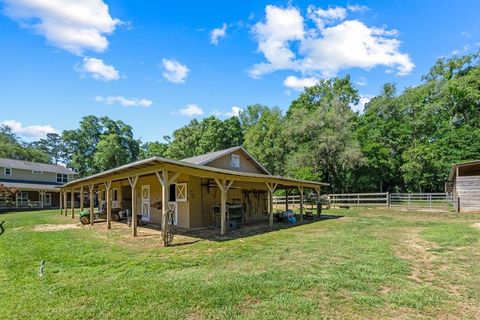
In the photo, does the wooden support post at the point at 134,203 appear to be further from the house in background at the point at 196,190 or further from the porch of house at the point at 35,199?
the porch of house at the point at 35,199

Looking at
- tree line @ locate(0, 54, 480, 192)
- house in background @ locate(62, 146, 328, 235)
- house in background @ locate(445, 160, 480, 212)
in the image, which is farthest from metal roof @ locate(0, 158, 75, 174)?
house in background @ locate(445, 160, 480, 212)

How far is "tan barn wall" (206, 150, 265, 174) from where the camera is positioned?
50.1 feet

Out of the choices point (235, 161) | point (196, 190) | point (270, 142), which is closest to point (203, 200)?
point (196, 190)

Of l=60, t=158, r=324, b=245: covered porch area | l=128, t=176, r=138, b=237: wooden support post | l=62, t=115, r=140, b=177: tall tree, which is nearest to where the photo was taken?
l=60, t=158, r=324, b=245: covered porch area

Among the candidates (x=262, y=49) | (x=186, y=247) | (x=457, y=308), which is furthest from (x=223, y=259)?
(x=262, y=49)

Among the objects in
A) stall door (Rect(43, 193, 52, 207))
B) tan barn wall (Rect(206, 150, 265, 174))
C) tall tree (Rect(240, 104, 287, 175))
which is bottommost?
stall door (Rect(43, 193, 52, 207))

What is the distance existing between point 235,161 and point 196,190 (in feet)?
14.4

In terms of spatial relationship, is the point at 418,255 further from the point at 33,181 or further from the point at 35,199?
the point at 33,181

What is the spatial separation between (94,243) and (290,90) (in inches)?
1413

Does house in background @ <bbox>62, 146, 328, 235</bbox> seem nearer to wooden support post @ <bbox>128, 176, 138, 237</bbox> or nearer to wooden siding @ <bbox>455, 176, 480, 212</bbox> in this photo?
wooden support post @ <bbox>128, 176, 138, 237</bbox>

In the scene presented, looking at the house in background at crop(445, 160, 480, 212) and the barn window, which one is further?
the house in background at crop(445, 160, 480, 212)

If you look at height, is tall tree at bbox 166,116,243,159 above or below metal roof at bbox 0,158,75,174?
above

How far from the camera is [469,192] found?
17.6 meters

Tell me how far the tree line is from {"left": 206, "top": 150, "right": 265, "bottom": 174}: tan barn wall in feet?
32.6
